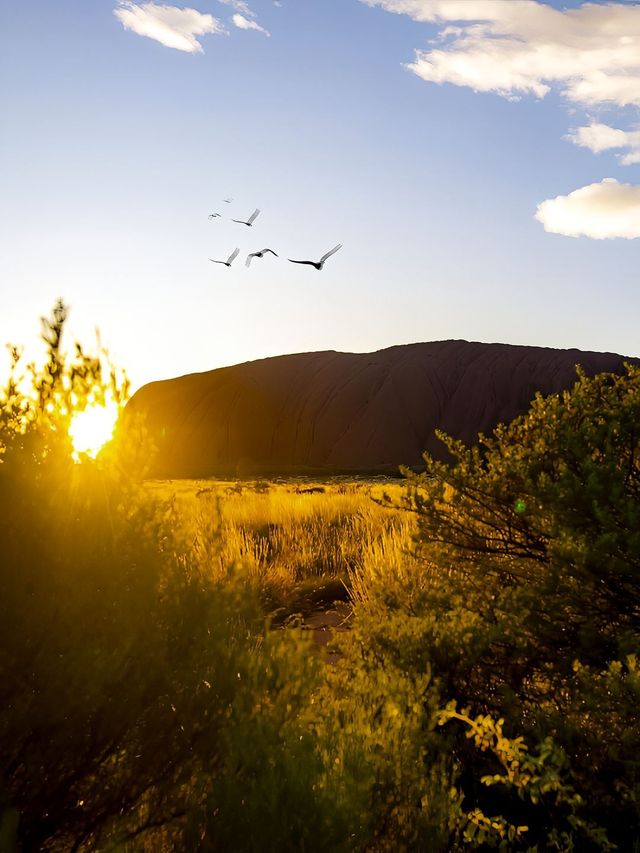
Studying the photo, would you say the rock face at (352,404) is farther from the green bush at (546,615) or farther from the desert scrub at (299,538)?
the green bush at (546,615)

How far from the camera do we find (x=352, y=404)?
6781 cm

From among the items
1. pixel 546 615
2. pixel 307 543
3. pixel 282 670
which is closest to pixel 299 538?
pixel 307 543

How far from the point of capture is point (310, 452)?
66438 millimetres

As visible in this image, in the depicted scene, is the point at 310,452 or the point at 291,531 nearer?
the point at 291,531

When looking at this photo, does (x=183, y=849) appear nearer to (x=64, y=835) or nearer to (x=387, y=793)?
(x=64, y=835)

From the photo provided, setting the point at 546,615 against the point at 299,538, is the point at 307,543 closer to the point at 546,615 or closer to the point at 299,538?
the point at 299,538

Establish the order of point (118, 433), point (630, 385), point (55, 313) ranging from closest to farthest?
point (118, 433) < point (55, 313) < point (630, 385)

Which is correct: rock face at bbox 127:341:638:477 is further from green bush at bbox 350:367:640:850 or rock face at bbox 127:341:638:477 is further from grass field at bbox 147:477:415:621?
green bush at bbox 350:367:640:850

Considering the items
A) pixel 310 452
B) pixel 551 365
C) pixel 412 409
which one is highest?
pixel 551 365

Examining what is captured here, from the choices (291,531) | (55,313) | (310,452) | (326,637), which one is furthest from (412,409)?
(55,313)

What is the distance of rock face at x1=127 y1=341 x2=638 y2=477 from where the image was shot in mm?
63188

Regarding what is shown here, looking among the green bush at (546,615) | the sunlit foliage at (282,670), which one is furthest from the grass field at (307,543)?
the sunlit foliage at (282,670)

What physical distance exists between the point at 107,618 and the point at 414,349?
238 ft

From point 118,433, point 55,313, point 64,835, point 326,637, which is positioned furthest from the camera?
point 326,637
